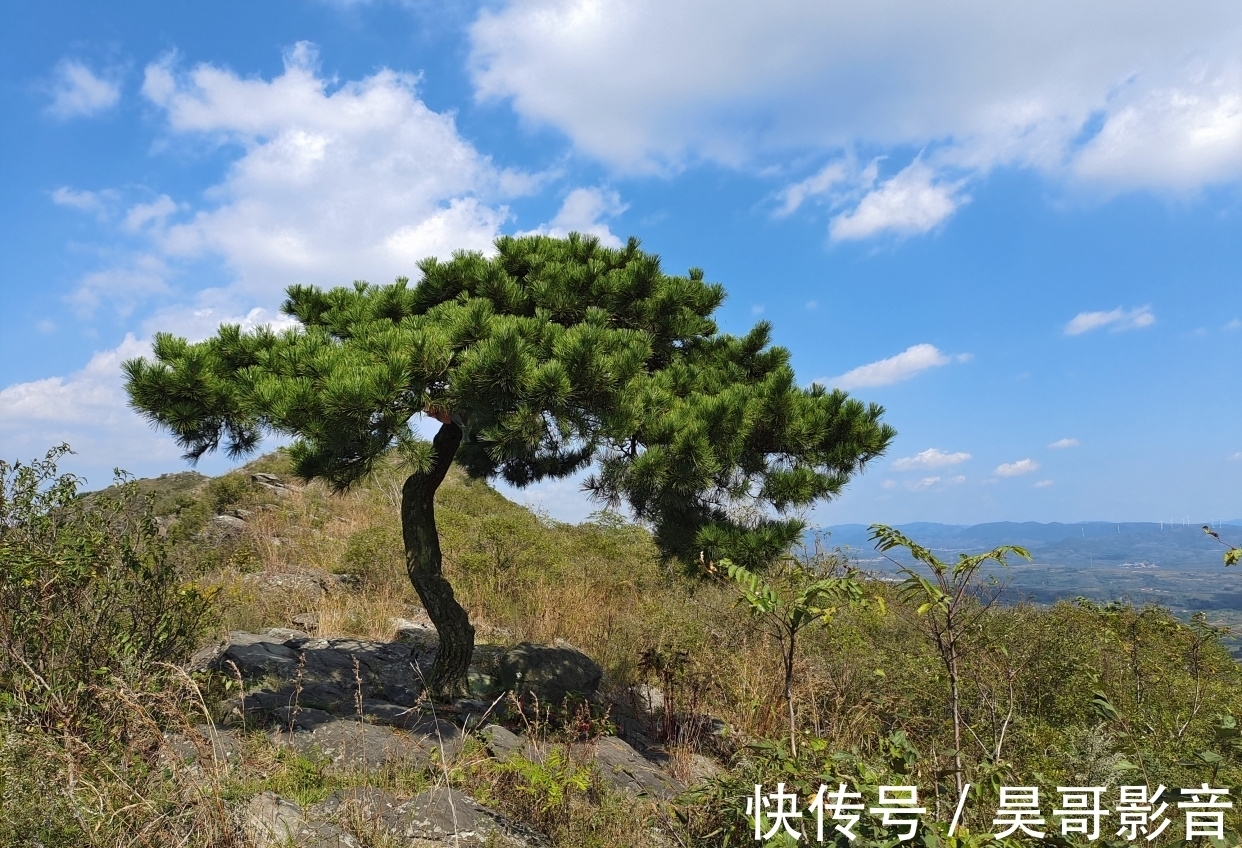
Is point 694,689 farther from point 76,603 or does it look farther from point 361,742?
point 76,603

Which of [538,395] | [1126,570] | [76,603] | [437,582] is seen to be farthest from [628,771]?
[1126,570]

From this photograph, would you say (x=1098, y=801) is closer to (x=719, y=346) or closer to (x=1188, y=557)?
(x=719, y=346)

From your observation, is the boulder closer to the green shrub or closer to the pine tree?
the pine tree

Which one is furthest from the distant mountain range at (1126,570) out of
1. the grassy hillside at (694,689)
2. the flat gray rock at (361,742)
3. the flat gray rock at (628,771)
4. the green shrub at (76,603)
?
the green shrub at (76,603)

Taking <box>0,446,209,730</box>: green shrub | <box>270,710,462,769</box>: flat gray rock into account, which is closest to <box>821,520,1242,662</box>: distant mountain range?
<box>270,710,462,769</box>: flat gray rock

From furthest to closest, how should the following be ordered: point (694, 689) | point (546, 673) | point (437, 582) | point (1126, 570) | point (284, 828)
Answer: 1. point (1126, 570)
2. point (694, 689)
3. point (546, 673)
4. point (437, 582)
5. point (284, 828)

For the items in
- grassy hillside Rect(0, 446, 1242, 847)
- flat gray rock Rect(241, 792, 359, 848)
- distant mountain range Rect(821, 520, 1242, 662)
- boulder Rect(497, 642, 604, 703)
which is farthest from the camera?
distant mountain range Rect(821, 520, 1242, 662)

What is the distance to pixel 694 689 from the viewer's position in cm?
664

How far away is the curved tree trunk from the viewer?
6012mm

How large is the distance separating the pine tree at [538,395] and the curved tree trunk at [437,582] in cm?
2

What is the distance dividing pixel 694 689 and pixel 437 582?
2434mm

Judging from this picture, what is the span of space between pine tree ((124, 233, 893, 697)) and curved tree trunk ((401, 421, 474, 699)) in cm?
2

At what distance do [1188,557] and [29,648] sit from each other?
13802 cm

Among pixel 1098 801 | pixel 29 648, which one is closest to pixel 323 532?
pixel 29 648
